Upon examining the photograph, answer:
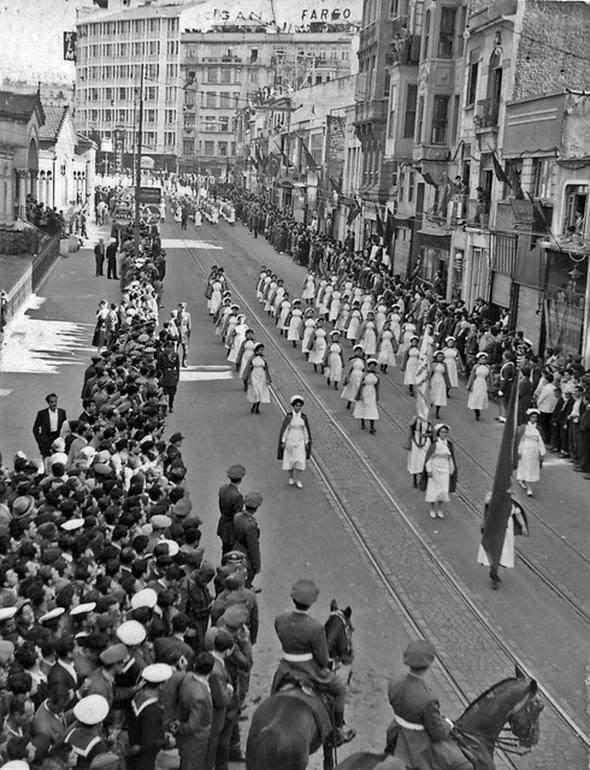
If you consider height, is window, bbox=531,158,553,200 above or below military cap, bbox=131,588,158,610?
above

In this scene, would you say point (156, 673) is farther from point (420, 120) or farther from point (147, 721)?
point (420, 120)

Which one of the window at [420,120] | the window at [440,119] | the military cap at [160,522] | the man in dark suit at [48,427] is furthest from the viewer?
the window at [420,120]

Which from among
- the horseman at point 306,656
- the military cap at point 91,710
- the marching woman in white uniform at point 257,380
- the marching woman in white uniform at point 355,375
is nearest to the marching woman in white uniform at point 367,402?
the marching woman in white uniform at point 355,375

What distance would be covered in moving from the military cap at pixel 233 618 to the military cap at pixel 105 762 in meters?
1.95

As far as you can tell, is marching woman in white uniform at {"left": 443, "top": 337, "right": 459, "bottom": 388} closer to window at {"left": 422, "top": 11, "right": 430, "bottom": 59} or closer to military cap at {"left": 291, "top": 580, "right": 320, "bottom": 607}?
military cap at {"left": 291, "top": 580, "right": 320, "bottom": 607}

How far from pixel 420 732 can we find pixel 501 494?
4.27m

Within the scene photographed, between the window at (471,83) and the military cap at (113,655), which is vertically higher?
the window at (471,83)

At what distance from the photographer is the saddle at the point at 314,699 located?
7926 millimetres

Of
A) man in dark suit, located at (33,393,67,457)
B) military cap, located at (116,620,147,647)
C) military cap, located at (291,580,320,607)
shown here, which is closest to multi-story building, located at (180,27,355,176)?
man in dark suit, located at (33,393,67,457)

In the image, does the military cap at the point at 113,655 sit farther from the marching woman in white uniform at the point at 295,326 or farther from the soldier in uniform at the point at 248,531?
the marching woman in white uniform at the point at 295,326

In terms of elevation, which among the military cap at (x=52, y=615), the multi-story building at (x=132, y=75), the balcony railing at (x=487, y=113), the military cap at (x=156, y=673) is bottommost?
the military cap at (x=156, y=673)

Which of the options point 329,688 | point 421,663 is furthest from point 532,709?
point 329,688

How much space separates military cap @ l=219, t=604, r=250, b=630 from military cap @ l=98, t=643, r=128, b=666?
1150mm

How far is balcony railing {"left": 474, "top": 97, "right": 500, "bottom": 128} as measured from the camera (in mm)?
33875
